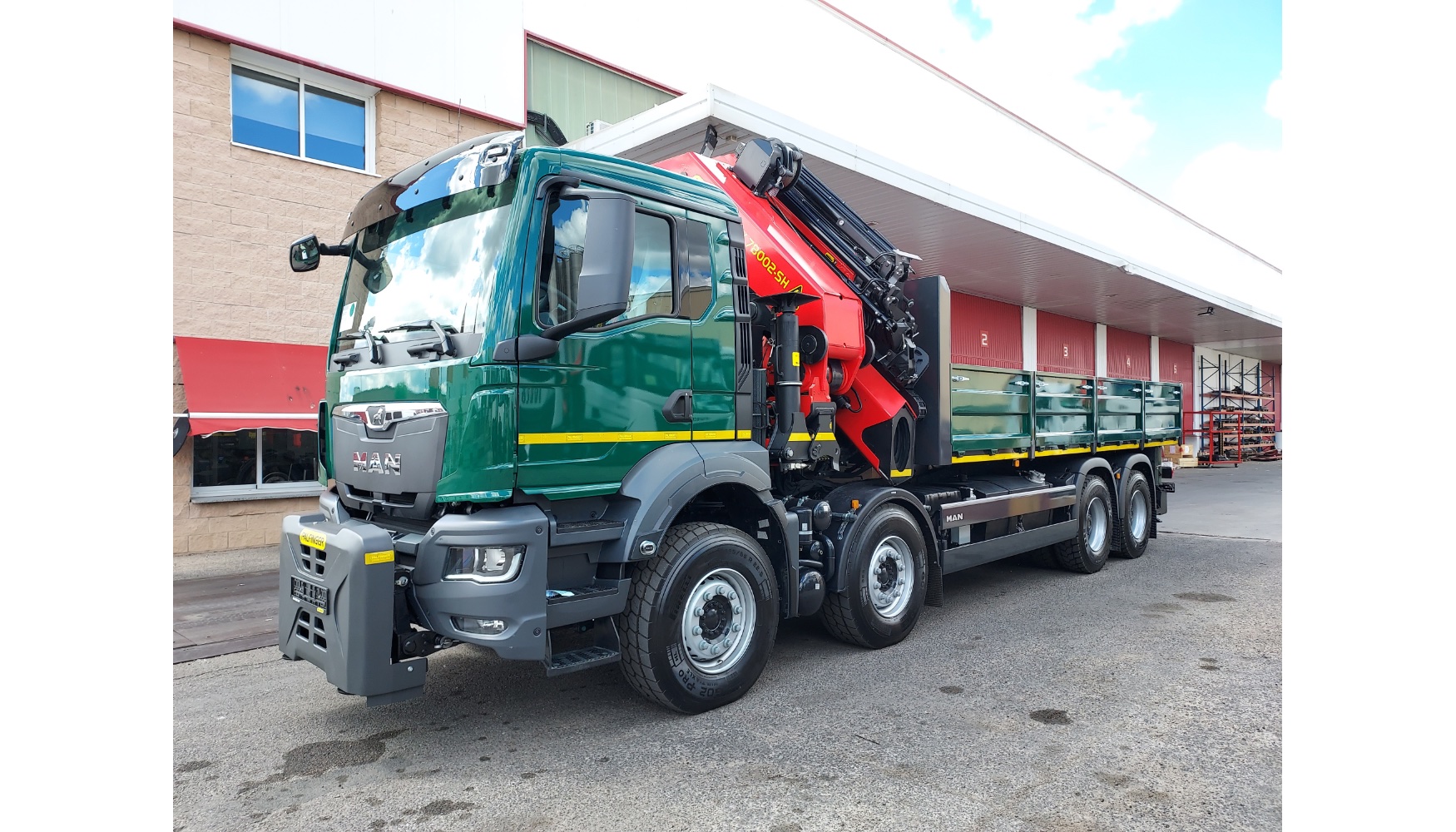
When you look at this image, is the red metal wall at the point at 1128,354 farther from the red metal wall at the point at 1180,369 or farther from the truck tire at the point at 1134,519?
the truck tire at the point at 1134,519

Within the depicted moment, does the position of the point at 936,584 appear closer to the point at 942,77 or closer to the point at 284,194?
the point at 284,194

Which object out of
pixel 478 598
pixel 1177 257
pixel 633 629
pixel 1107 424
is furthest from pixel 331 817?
pixel 1177 257

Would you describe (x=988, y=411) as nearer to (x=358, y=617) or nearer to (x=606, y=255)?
(x=606, y=255)

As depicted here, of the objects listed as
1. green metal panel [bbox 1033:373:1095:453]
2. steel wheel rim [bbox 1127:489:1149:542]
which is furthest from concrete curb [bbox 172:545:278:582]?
steel wheel rim [bbox 1127:489:1149:542]

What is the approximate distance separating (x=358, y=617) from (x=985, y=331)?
716 inches

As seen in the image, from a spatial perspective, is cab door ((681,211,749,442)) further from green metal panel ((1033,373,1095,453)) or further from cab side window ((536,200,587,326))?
green metal panel ((1033,373,1095,453))

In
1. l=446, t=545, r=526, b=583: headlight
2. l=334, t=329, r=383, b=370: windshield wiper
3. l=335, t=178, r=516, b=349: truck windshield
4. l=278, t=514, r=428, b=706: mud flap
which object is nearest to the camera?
l=278, t=514, r=428, b=706: mud flap

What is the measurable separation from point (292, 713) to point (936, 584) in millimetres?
4401

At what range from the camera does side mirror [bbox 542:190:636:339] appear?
153 inches

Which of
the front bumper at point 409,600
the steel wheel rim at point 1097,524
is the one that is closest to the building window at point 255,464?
the front bumper at point 409,600

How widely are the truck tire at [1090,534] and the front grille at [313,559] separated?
694 centimetres

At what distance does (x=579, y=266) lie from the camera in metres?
4.13

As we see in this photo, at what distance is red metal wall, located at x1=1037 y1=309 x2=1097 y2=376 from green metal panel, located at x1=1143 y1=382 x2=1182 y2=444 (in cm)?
1108

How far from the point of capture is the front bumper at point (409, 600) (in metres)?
3.71
